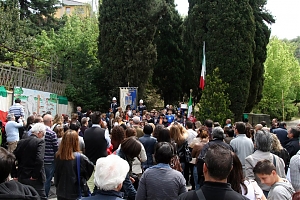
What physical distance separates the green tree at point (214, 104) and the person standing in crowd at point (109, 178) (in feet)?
54.7

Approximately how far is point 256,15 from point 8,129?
21.6m

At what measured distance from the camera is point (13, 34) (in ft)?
92.9

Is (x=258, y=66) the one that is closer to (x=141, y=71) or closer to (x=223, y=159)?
(x=141, y=71)

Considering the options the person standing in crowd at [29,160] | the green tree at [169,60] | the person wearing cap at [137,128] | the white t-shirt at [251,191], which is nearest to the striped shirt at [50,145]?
the person standing in crowd at [29,160]

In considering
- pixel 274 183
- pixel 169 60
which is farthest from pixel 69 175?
pixel 169 60

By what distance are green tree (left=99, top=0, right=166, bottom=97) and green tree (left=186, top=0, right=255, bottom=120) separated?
4.20 meters

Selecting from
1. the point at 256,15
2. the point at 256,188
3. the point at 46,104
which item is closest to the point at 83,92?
the point at 46,104

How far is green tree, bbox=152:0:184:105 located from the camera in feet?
110

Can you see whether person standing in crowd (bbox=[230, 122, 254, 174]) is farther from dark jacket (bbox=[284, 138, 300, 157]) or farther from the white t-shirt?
the white t-shirt

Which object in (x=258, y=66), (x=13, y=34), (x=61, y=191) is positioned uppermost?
(x=13, y=34)

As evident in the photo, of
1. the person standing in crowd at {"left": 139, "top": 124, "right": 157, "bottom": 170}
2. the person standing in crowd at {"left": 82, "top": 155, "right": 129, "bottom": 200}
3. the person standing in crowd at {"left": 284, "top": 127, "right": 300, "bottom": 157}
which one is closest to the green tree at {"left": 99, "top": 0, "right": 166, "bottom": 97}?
the person standing in crowd at {"left": 284, "top": 127, "right": 300, "bottom": 157}

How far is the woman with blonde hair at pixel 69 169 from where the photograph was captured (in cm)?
522

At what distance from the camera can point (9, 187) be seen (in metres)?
3.01

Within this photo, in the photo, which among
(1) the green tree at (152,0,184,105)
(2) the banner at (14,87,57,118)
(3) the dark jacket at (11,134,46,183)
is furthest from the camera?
(1) the green tree at (152,0,184,105)
